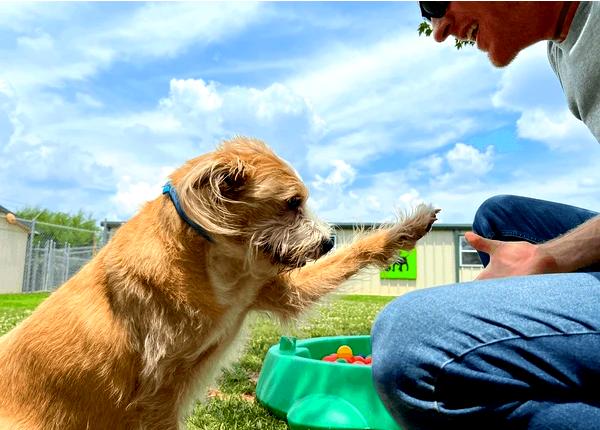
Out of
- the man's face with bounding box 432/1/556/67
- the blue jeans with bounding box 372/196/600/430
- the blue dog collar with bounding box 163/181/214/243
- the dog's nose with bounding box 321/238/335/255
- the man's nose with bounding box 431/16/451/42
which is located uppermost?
the man's nose with bounding box 431/16/451/42

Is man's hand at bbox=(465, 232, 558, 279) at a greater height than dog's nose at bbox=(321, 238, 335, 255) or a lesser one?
lesser

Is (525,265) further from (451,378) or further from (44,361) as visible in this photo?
(44,361)

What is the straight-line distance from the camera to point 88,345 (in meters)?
2.68

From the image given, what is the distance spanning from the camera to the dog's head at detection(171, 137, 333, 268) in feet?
9.45

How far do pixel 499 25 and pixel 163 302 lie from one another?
202 cm

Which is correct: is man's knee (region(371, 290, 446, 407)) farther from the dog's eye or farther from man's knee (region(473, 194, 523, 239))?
the dog's eye

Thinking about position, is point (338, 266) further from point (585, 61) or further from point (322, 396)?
point (585, 61)

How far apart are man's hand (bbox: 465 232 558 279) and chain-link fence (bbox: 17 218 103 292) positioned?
72.1ft

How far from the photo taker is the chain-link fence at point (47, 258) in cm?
2238

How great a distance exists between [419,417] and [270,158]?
6.23ft

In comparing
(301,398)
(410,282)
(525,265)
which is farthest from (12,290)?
(525,265)

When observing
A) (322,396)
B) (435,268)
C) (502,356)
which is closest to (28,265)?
(435,268)

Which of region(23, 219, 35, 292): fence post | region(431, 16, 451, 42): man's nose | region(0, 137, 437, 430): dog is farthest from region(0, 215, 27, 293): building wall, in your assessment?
region(431, 16, 451, 42): man's nose

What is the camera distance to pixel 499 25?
1985 millimetres
